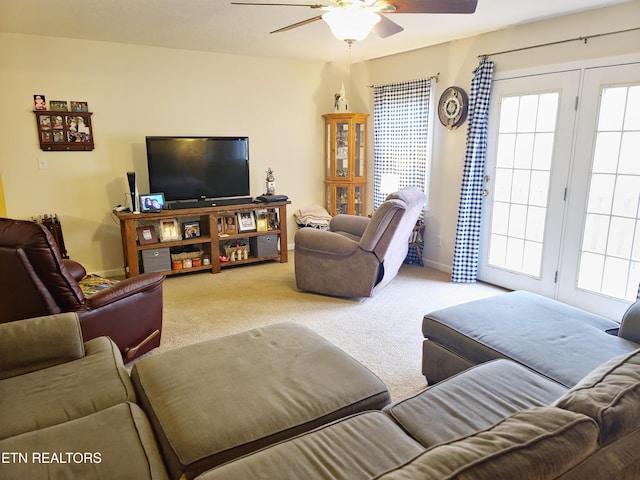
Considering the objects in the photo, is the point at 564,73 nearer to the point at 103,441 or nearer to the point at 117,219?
the point at 103,441

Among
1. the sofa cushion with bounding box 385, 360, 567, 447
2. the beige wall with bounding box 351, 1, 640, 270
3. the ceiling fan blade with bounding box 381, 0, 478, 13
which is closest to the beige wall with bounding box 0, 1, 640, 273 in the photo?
the beige wall with bounding box 351, 1, 640, 270

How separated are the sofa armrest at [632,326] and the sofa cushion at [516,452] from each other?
1.53 metres

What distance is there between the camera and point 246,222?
523 cm

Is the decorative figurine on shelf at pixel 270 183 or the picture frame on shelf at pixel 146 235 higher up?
the decorative figurine on shelf at pixel 270 183

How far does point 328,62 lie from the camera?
5.87 m

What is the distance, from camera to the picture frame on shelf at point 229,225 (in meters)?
5.11

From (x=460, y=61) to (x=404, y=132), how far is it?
1.01m

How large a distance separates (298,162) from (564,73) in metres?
3.25

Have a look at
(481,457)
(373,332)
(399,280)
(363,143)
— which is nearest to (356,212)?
(363,143)

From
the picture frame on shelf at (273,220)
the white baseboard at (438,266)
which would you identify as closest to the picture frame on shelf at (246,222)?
the picture frame on shelf at (273,220)

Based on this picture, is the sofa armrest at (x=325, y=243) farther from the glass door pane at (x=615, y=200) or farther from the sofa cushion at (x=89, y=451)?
the sofa cushion at (x=89, y=451)

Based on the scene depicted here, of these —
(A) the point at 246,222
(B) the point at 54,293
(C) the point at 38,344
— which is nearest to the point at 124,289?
(B) the point at 54,293

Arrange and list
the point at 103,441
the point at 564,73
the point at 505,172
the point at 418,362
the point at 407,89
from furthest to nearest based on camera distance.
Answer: the point at 407,89, the point at 505,172, the point at 564,73, the point at 418,362, the point at 103,441

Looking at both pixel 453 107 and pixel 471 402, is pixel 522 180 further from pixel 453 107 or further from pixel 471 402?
pixel 471 402
